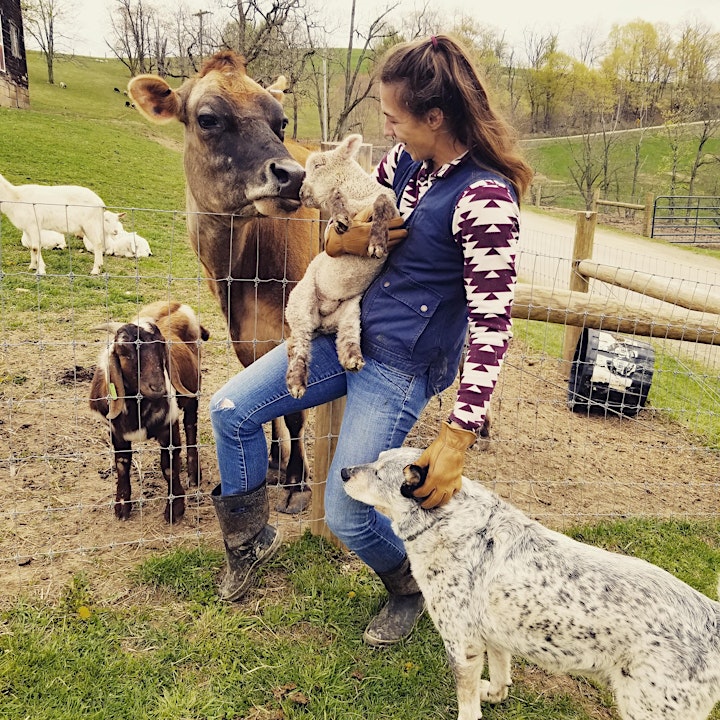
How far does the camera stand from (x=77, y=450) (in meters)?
4.81

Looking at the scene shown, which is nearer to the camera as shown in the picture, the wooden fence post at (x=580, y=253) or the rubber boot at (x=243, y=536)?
the rubber boot at (x=243, y=536)

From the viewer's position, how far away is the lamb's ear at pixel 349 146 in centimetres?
293

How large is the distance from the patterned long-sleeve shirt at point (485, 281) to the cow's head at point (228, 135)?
4.58ft

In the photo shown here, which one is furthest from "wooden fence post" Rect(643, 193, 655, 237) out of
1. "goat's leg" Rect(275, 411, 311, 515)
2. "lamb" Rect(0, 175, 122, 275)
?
"goat's leg" Rect(275, 411, 311, 515)

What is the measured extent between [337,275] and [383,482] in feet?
3.13

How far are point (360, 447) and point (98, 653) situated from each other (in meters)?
1.63

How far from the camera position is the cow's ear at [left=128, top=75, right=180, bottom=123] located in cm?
371

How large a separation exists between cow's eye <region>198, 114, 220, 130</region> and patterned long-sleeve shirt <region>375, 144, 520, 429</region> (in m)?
2.08

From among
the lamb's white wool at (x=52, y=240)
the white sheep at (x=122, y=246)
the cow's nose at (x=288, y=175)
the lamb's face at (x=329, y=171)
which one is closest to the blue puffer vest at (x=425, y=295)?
the lamb's face at (x=329, y=171)

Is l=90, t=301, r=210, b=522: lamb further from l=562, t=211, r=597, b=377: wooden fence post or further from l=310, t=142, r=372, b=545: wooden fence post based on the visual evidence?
l=562, t=211, r=597, b=377: wooden fence post

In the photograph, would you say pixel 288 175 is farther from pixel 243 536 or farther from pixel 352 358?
pixel 243 536

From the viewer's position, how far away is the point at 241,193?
12.0 feet

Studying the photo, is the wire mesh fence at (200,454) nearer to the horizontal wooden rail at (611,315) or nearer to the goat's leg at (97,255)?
the horizontal wooden rail at (611,315)

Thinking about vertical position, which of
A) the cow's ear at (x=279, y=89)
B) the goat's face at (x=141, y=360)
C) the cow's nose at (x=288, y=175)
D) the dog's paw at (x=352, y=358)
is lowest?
the goat's face at (x=141, y=360)
